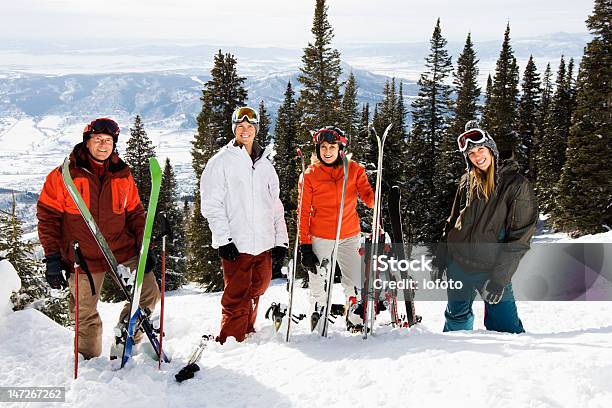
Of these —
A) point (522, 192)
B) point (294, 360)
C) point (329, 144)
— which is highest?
point (329, 144)

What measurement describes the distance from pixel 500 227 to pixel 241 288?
122 inches

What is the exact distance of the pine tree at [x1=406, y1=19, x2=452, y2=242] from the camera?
32062 millimetres

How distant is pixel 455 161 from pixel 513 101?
13633mm

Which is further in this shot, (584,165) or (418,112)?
(418,112)

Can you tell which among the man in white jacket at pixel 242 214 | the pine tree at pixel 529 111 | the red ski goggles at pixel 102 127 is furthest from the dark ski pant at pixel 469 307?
the pine tree at pixel 529 111

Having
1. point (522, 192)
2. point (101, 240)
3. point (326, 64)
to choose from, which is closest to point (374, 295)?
point (522, 192)

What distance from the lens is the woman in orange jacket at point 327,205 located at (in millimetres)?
5758

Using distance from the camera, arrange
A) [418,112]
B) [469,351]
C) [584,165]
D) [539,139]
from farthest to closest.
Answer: [539,139] < [418,112] < [584,165] < [469,351]

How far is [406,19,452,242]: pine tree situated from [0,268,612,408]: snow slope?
27156 millimetres

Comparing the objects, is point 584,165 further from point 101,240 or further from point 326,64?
point 101,240

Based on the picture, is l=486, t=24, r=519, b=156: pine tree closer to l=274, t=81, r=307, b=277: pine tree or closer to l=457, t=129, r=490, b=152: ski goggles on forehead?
l=274, t=81, r=307, b=277: pine tree

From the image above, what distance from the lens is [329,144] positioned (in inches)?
224

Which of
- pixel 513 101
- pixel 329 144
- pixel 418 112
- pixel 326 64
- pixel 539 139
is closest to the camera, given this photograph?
pixel 329 144

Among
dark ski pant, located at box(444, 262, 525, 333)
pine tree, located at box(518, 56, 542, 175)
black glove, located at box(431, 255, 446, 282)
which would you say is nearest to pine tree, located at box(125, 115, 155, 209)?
black glove, located at box(431, 255, 446, 282)
